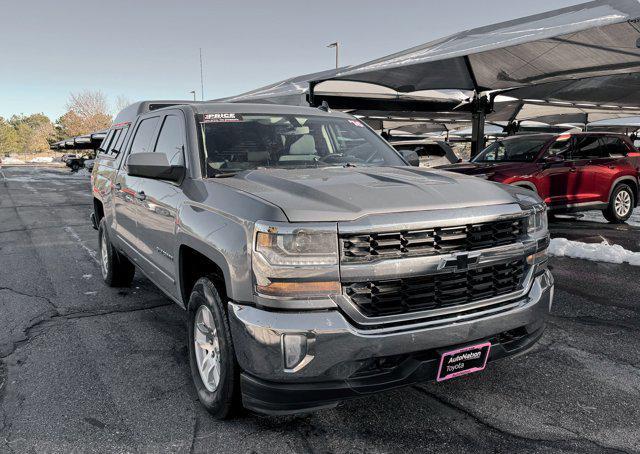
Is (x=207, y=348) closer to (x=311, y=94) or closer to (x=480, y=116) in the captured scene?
(x=311, y=94)

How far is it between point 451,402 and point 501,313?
736mm

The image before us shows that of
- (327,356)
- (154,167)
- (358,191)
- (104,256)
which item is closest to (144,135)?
(154,167)

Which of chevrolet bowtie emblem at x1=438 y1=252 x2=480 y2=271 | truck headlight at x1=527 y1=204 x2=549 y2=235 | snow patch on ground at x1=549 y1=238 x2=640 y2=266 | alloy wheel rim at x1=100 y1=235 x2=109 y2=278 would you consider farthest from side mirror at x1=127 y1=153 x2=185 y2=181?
snow patch on ground at x1=549 y1=238 x2=640 y2=266

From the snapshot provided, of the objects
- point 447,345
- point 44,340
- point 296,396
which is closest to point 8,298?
point 44,340

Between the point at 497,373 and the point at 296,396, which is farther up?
the point at 296,396

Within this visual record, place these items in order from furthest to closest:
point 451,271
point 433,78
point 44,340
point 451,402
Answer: point 433,78, point 44,340, point 451,402, point 451,271

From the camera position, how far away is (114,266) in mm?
5602

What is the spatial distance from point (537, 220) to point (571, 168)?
26.6 ft

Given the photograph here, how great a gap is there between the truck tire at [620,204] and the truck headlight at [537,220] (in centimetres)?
883

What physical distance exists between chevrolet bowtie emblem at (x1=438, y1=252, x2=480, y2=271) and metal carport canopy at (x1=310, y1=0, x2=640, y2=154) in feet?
22.0

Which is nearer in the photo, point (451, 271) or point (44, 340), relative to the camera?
point (451, 271)

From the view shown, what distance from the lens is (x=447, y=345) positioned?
8.34 feet

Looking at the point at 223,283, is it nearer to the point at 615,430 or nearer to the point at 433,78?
the point at 615,430

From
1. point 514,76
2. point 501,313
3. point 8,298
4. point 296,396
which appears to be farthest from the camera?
point 514,76
